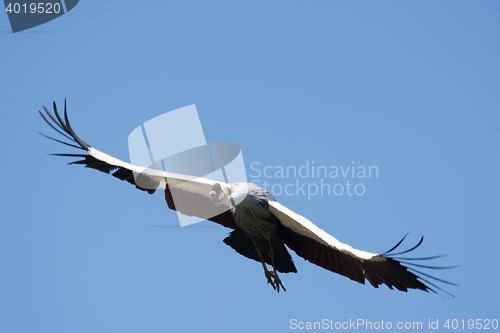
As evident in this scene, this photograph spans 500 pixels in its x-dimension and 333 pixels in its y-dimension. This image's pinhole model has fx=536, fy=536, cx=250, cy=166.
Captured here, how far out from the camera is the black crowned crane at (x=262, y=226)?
22.2 feet

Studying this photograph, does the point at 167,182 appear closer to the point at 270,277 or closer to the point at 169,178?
the point at 169,178

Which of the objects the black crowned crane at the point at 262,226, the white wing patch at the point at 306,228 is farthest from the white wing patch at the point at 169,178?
the white wing patch at the point at 306,228

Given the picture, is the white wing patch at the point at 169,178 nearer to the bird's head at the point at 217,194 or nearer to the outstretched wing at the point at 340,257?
the bird's head at the point at 217,194

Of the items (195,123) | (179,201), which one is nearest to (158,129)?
(195,123)

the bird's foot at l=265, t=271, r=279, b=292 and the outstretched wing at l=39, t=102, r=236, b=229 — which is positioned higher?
the outstretched wing at l=39, t=102, r=236, b=229

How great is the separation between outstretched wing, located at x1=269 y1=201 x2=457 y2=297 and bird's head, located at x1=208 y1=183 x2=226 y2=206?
69 centimetres

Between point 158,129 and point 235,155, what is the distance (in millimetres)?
1257

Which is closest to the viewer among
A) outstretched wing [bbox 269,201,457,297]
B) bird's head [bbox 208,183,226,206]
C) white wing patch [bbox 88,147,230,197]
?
outstretched wing [bbox 269,201,457,297]

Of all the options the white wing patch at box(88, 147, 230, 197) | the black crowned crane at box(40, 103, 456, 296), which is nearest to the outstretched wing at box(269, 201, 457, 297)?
the black crowned crane at box(40, 103, 456, 296)

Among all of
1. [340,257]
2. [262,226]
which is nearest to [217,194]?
[262,226]

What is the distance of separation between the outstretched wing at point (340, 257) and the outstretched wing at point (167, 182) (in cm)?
106

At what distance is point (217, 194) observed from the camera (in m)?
7.41

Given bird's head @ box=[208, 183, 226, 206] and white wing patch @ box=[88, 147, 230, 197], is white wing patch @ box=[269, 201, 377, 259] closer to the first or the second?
bird's head @ box=[208, 183, 226, 206]

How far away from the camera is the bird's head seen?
7.36 m
